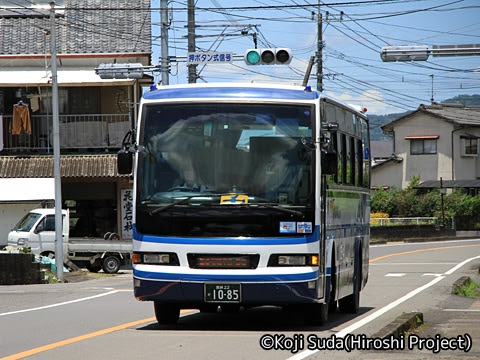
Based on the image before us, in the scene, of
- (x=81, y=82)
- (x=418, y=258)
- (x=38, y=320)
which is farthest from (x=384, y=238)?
(x=38, y=320)

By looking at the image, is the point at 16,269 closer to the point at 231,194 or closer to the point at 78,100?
the point at 78,100

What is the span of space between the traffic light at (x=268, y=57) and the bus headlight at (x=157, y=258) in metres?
14.6

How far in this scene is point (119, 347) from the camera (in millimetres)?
11086

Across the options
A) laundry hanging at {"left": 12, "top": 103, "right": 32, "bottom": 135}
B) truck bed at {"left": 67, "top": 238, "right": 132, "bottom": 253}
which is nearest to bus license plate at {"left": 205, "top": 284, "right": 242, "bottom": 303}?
truck bed at {"left": 67, "top": 238, "right": 132, "bottom": 253}

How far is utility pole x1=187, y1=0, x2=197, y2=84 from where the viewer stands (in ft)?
107

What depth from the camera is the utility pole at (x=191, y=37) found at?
32.5 meters

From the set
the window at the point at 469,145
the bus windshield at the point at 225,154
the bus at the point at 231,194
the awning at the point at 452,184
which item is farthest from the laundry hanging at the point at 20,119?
the window at the point at 469,145

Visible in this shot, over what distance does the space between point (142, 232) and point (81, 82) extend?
954 inches

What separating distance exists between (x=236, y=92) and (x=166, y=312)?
333 centimetres

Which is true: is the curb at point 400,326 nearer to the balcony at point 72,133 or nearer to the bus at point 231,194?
the bus at point 231,194

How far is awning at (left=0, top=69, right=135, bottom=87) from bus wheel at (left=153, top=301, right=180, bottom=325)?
23.5 metres

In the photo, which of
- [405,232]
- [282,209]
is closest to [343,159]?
[282,209]

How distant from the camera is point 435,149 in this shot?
251 feet

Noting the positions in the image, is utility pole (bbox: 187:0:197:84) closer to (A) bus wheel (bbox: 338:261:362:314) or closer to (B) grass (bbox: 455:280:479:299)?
(B) grass (bbox: 455:280:479:299)
